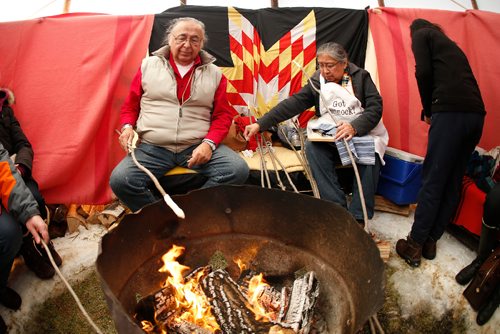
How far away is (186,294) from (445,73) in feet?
6.15

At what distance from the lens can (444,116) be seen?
2.12 meters

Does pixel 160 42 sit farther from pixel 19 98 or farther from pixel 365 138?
pixel 365 138

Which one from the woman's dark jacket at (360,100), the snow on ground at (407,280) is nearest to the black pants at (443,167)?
the snow on ground at (407,280)

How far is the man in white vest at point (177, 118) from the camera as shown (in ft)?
8.19

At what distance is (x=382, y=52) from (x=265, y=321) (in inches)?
103

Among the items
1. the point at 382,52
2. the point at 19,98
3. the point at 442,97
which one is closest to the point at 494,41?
the point at 382,52

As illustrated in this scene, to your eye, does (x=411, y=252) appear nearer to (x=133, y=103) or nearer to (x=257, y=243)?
(x=257, y=243)

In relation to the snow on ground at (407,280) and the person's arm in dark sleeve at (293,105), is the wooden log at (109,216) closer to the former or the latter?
the snow on ground at (407,280)

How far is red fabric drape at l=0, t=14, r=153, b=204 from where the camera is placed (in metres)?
2.88

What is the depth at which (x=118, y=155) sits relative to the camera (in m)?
3.04

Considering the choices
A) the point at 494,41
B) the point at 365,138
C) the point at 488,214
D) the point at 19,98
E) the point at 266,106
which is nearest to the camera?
the point at 488,214

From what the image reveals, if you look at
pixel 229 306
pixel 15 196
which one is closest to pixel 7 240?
pixel 15 196

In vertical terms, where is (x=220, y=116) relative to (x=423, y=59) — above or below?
below

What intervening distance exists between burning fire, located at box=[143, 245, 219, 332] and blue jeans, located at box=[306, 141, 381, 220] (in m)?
1.16
